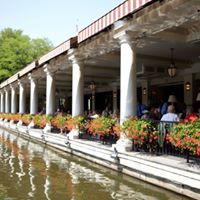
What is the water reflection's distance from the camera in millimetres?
7652

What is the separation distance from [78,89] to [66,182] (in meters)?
6.70

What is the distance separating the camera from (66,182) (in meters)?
8.93

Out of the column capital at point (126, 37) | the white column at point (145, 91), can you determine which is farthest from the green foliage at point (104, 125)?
the white column at point (145, 91)

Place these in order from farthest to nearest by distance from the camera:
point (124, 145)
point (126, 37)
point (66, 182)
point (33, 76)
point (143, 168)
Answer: point (33, 76) → point (126, 37) → point (124, 145) → point (66, 182) → point (143, 168)

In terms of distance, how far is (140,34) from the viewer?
1066 centimetres

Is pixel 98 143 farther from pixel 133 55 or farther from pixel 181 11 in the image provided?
pixel 181 11

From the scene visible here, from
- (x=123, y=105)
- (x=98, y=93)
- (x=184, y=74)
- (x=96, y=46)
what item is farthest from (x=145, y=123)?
(x=98, y=93)

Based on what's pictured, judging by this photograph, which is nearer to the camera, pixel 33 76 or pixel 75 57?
pixel 75 57

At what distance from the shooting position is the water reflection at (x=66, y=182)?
765cm

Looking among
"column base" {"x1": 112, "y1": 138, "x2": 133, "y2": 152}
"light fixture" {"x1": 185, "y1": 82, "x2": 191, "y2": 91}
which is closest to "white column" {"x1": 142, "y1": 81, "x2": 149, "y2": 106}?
"light fixture" {"x1": 185, "y1": 82, "x2": 191, "y2": 91}

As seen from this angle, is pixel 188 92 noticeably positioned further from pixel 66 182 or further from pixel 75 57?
pixel 66 182

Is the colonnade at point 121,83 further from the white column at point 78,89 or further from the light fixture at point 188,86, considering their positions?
the light fixture at point 188,86

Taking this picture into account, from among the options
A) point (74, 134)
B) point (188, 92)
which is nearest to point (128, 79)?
point (74, 134)

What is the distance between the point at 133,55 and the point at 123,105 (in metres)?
1.45
